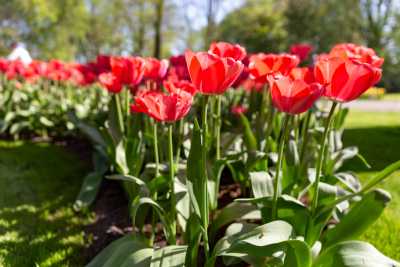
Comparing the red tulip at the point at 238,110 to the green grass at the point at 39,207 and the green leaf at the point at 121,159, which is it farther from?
the green grass at the point at 39,207

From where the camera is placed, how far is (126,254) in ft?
5.85

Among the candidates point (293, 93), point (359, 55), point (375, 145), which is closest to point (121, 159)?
point (293, 93)

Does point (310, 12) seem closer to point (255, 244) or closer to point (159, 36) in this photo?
point (159, 36)

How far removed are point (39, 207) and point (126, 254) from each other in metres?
1.49

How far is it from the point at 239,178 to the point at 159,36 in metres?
11.6

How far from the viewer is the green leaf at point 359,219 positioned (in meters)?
1.51

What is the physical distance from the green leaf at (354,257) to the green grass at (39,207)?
1390 millimetres

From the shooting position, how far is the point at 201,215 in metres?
1.59

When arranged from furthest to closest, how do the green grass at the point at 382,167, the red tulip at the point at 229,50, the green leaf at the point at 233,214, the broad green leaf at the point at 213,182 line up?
the green grass at the point at 382,167, the broad green leaf at the point at 213,182, the green leaf at the point at 233,214, the red tulip at the point at 229,50

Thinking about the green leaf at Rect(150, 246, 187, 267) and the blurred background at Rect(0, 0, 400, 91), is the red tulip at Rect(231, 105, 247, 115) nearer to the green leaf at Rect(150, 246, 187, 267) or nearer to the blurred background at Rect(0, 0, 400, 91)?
the green leaf at Rect(150, 246, 187, 267)

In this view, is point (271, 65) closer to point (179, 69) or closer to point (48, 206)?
point (179, 69)

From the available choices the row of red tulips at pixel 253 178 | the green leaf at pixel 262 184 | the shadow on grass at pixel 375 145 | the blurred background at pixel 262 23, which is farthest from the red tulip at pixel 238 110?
the blurred background at pixel 262 23

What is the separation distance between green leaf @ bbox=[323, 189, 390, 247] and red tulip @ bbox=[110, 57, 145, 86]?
138 centimetres

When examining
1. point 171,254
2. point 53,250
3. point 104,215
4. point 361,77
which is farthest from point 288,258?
point 104,215
